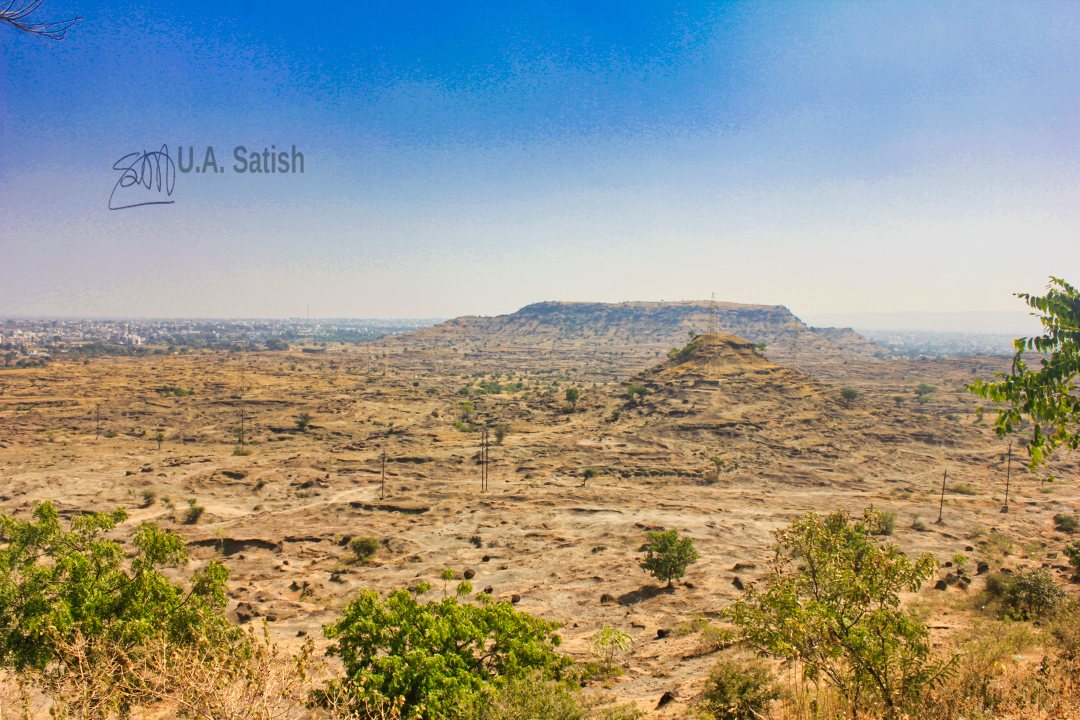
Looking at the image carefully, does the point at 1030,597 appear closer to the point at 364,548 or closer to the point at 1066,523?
the point at 1066,523

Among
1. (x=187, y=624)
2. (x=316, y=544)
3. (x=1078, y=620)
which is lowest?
(x=316, y=544)

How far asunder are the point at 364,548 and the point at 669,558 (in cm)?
2031

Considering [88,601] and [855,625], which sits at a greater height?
[855,625]

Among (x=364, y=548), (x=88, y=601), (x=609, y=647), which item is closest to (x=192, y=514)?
(x=364, y=548)

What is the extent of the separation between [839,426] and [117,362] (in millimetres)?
185027

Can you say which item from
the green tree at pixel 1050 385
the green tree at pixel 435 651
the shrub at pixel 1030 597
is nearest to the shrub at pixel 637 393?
the shrub at pixel 1030 597

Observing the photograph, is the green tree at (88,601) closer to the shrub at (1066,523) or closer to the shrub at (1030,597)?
the shrub at (1030,597)

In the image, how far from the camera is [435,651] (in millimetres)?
14547

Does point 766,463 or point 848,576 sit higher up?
point 848,576

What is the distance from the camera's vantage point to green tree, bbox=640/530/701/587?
102ft

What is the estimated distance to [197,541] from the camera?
38.2 m

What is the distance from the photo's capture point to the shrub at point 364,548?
36.6 metres

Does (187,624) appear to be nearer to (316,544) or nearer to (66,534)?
(66,534)

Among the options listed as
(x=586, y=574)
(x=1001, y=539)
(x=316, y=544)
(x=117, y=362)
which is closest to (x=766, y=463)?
(x=1001, y=539)
